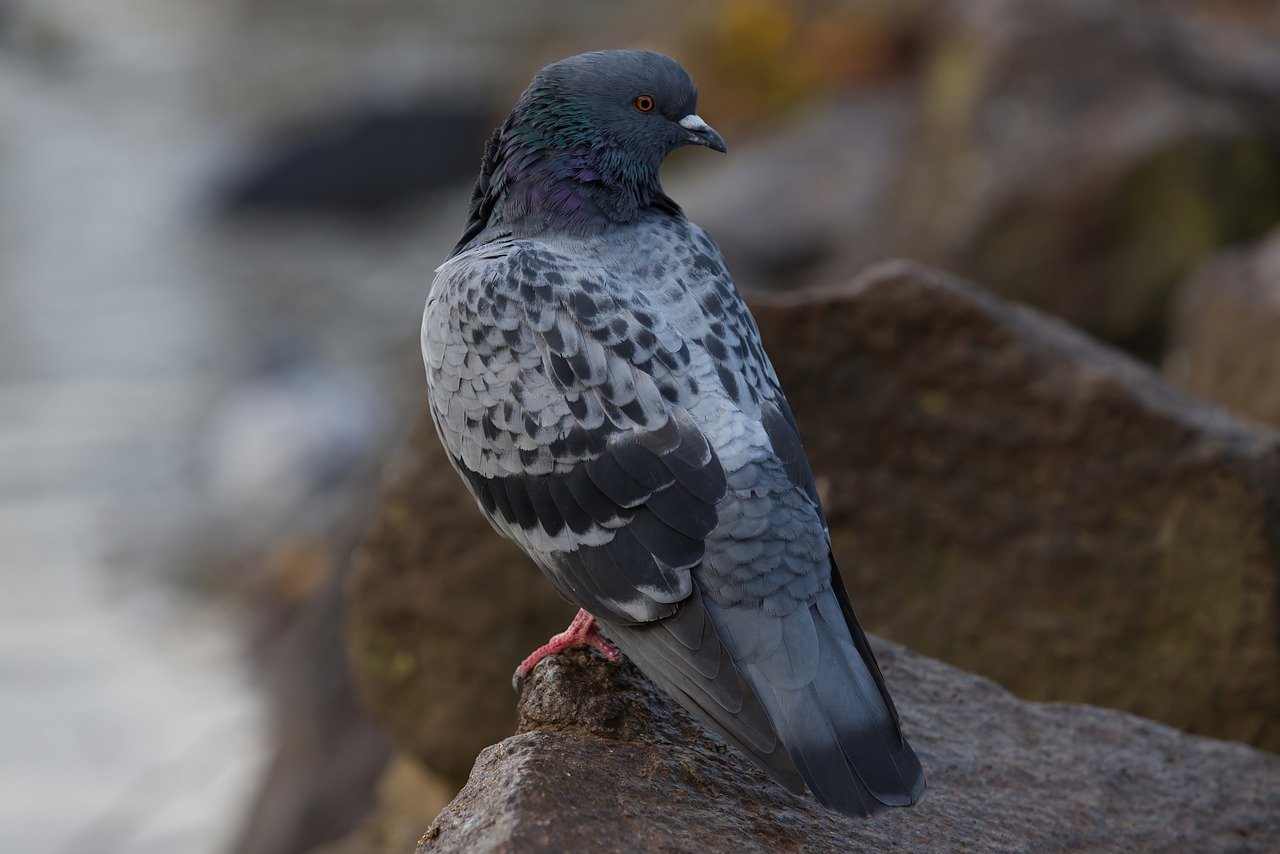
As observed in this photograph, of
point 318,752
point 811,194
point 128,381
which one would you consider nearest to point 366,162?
point 128,381

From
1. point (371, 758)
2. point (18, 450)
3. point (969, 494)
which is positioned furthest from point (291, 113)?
point (969, 494)

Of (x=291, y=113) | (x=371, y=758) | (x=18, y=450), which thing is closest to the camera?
(x=371, y=758)

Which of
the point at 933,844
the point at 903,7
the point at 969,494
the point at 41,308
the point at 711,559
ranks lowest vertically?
the point at 933,844

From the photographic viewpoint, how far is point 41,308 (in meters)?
16.5

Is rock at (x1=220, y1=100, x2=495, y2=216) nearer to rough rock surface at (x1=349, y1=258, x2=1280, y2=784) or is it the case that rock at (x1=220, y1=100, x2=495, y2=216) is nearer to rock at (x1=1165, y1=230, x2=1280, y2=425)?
rock at (x1=1165, y1=230, x2=1280, y2=425)

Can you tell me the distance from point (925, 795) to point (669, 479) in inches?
42.3

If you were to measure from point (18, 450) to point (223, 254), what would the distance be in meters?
5.65

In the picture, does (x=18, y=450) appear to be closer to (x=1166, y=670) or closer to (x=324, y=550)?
(x=324, y=550)

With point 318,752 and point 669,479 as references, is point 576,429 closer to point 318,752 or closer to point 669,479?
point 669,479

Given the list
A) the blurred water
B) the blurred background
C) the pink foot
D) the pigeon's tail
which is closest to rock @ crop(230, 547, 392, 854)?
the blurred background

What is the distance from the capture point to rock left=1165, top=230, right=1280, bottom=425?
20.7 ft

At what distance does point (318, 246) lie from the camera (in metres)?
18.6

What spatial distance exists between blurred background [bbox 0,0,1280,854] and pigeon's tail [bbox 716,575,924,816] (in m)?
2.98

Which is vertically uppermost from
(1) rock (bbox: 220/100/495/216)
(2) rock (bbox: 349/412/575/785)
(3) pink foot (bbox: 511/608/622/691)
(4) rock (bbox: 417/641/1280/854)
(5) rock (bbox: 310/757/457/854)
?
(1) rock (bbox: 220/100/495/216)
